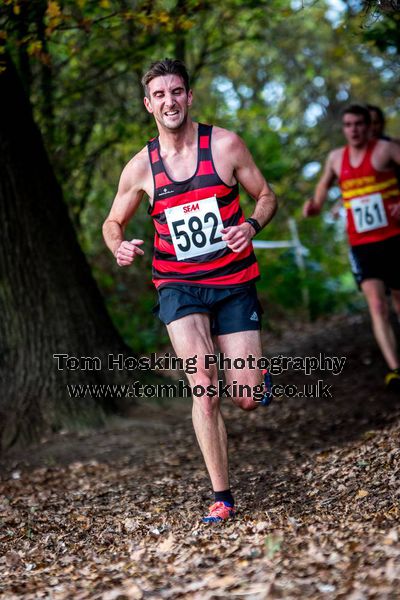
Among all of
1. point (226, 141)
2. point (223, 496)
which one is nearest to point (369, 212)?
point (226, 141)

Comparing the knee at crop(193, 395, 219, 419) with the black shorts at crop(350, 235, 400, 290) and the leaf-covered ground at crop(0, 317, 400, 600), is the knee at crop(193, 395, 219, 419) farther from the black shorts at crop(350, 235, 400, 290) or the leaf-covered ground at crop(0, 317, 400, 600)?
the black shorts at crop(350, 235, 400, 290)

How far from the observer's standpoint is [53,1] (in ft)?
17.9

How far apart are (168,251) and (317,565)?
2.00 meters

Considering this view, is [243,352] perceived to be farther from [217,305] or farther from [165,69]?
[165,69]

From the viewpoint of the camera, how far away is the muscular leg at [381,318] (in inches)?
276

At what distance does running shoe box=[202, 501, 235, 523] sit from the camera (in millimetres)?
4215

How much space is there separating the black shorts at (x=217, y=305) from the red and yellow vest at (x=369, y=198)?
2761 mm

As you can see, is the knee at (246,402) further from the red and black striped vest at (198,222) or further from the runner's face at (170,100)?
the runner's face at (170,100)

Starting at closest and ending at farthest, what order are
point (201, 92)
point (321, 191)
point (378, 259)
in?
point (378, 259) → point (321, 191) → point (201, 92)

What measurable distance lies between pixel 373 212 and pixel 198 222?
294 centimetres

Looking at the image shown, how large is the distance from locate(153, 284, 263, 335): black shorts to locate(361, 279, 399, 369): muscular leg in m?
2.69

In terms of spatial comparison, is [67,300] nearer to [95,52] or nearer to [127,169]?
[127,169]

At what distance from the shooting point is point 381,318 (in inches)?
277

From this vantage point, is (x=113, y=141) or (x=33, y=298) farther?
(x=113, y=141)
